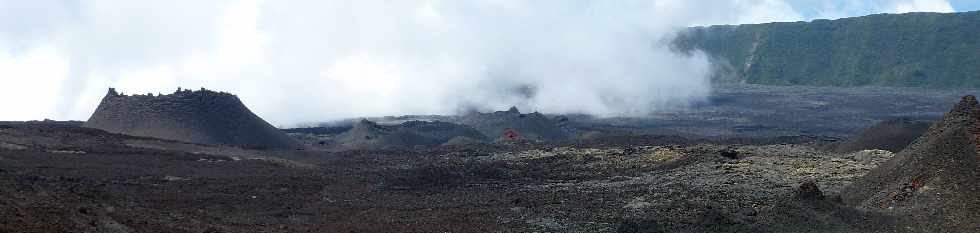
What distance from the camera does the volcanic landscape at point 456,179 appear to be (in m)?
20.4

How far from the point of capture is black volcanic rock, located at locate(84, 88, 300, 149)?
48531 mm

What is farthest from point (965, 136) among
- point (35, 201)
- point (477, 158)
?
point (477, 158)

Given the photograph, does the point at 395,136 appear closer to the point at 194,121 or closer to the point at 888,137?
the point at 194,121

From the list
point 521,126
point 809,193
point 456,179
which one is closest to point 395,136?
point 521,126

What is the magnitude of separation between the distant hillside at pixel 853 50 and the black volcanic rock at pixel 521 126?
6740cm

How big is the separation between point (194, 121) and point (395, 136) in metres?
11.6

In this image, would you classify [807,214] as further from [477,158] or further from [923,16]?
[923,16]

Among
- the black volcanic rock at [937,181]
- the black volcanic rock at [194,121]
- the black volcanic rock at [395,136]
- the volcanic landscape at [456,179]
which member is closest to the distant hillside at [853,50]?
the black volcanic rock at [395,136]

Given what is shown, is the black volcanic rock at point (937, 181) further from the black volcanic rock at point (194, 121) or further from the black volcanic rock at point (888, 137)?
the black volcanic rock at point (194, 121)

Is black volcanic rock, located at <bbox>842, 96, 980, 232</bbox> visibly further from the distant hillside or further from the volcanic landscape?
the distant hillside

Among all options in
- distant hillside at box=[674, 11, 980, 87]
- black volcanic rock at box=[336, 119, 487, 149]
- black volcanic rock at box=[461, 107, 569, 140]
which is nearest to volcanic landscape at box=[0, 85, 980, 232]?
black volcanic rock at box=[336, 119, 487, 149]

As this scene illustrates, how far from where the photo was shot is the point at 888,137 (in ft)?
125

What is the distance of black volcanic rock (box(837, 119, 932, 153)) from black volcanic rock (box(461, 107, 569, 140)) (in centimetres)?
2286

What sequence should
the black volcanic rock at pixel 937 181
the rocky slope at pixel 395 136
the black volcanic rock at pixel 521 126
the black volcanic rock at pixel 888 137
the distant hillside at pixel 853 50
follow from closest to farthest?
the black volcanic rock at pixel 937 181 < the black volcanic rock at pixel 888 137 < the rocky slope at pixel 395 136 < the black volcanic rock at pixel 521 126 < the distant hillside at pixel 853 50
